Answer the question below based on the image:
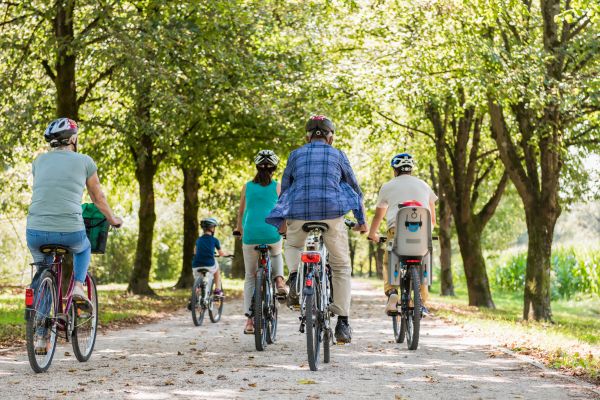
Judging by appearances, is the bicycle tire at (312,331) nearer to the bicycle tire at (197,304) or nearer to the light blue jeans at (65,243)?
the light blue jeans at (65,243)

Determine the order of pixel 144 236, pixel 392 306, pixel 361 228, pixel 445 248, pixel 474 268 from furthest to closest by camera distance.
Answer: pixel 445 248 < pixel 144 236 < pixel 474 268 < pixel 392 306 < pixel 361 228

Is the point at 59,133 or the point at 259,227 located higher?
the point at 59,133

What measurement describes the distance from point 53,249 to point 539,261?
1165 centimetres

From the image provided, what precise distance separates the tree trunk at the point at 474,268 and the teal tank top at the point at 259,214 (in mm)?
13867

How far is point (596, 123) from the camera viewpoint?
18047mm

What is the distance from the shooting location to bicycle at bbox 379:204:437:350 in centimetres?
986

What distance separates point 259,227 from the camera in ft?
32.6

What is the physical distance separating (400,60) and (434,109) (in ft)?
15.0

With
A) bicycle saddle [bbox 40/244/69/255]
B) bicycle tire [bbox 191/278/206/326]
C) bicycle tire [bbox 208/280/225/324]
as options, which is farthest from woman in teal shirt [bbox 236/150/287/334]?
bicycle tire [bbox 208/280/225/324]

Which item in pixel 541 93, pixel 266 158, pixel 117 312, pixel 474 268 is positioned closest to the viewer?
pixel 266 158

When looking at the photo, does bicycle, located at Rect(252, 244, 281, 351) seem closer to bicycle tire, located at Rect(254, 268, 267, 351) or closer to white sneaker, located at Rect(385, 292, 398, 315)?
bicycle tire, located at Rect(254, 268, 267, 351)

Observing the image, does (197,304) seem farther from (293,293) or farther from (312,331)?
(312,331)

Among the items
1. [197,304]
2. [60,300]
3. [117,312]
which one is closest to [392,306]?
[60,300]

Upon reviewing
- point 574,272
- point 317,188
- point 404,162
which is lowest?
point 574,272
